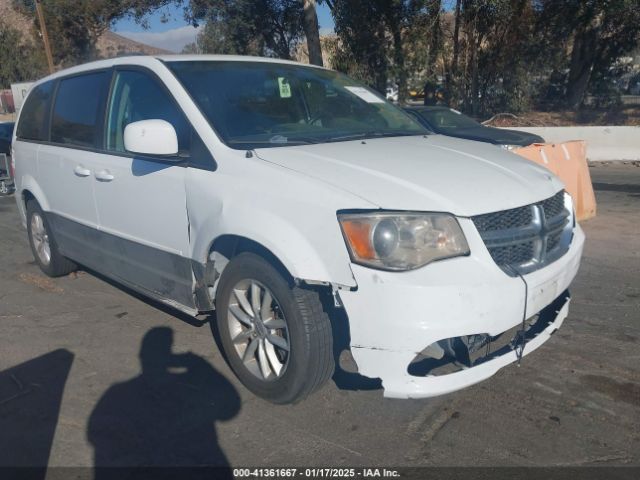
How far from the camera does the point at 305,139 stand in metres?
3.64

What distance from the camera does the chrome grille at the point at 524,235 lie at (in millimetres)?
2895

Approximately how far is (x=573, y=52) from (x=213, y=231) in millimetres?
23145

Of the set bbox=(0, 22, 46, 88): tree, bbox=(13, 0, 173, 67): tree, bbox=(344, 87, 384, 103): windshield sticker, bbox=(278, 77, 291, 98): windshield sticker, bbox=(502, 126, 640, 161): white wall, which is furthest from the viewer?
bbox=(0, 22, 46, 88): tree

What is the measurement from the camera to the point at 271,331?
3299 millimetres

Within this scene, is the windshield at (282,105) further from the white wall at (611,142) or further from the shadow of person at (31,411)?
the white wall at (611,142)

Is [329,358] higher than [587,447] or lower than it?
higher

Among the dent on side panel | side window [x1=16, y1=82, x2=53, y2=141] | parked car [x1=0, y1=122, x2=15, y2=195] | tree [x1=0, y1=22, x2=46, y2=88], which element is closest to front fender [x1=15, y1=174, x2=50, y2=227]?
the dent on side panel

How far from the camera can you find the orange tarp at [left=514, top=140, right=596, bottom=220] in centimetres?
710

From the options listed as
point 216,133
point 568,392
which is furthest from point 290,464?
point 216,133

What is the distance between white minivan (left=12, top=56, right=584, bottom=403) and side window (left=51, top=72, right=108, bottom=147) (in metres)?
0.03

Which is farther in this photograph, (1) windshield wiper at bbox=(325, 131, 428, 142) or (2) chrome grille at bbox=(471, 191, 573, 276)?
(1) windshield wiper at bbox=(325, 131, 428, 142)

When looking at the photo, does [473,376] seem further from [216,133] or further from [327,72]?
[327,72]

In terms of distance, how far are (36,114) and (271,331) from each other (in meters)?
3.71

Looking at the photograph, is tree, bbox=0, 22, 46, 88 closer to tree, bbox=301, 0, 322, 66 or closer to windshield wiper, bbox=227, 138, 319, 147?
tree, bbox=301, 0, 322, 66
